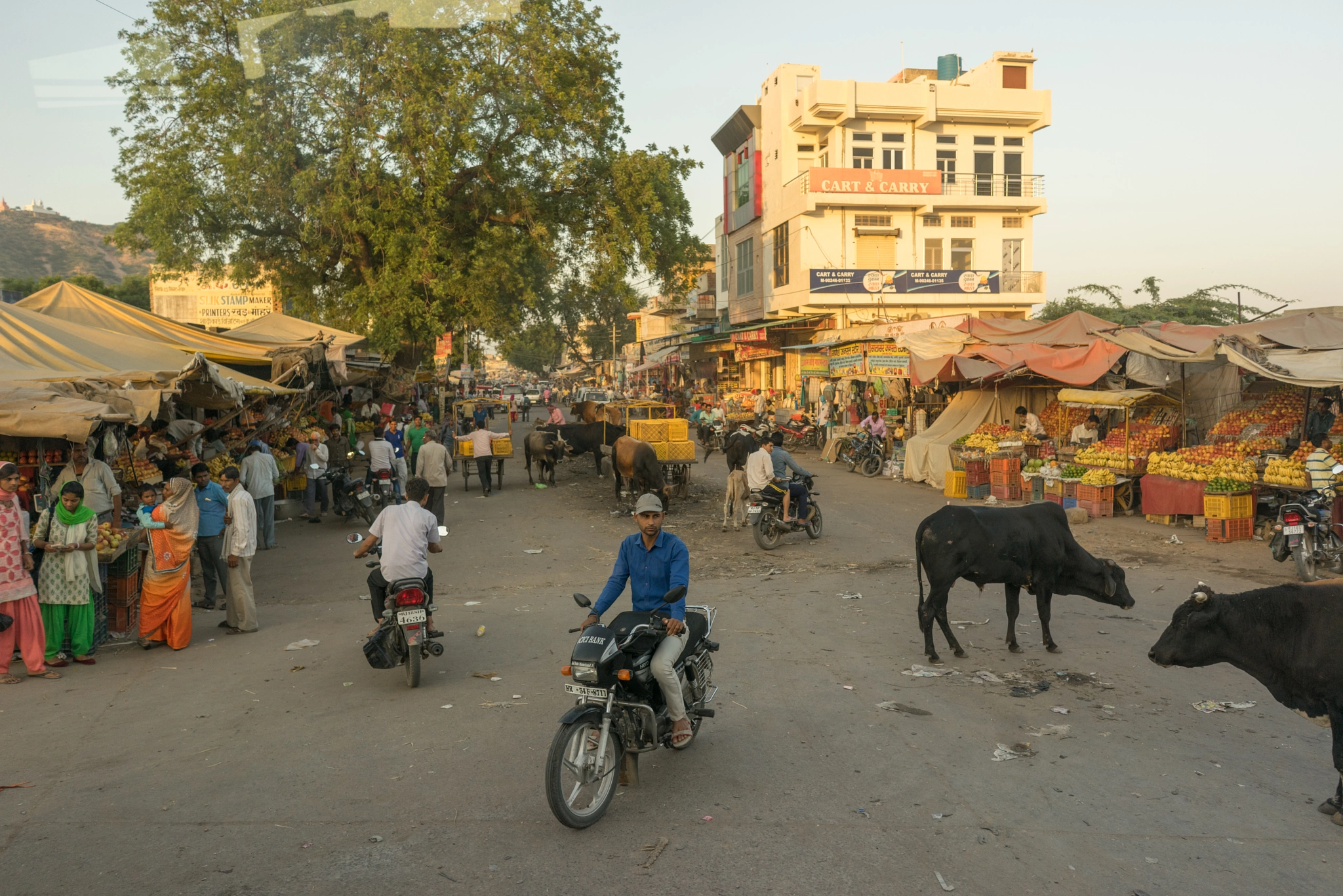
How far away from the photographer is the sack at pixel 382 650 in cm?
684

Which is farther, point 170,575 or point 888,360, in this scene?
point 888,360

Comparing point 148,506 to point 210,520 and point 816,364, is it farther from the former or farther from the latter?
point 816,364

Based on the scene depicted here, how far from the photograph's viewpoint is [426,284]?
24391mm

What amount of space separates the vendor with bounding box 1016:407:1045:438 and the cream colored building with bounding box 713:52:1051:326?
19272 millimetres

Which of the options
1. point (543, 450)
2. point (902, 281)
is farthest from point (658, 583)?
point (902, 281)

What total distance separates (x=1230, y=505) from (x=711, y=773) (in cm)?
1011

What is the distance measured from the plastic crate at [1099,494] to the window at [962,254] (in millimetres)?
26754

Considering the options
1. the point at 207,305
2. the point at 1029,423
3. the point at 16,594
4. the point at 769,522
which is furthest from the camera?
the point at 207,305

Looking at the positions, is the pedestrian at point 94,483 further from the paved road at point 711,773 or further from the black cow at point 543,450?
the black cow at point 543,450

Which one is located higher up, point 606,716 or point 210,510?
point 210,510

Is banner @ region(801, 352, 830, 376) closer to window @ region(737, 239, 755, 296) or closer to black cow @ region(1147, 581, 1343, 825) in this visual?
window @ region(737, 239, 755, 296)

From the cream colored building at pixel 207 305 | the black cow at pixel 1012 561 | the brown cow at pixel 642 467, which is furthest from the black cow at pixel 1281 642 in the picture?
the cream colored building at pixel 207 305

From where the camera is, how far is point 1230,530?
1225 cm

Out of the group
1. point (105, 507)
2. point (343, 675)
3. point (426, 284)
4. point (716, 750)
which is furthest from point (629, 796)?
point (426, 284)
